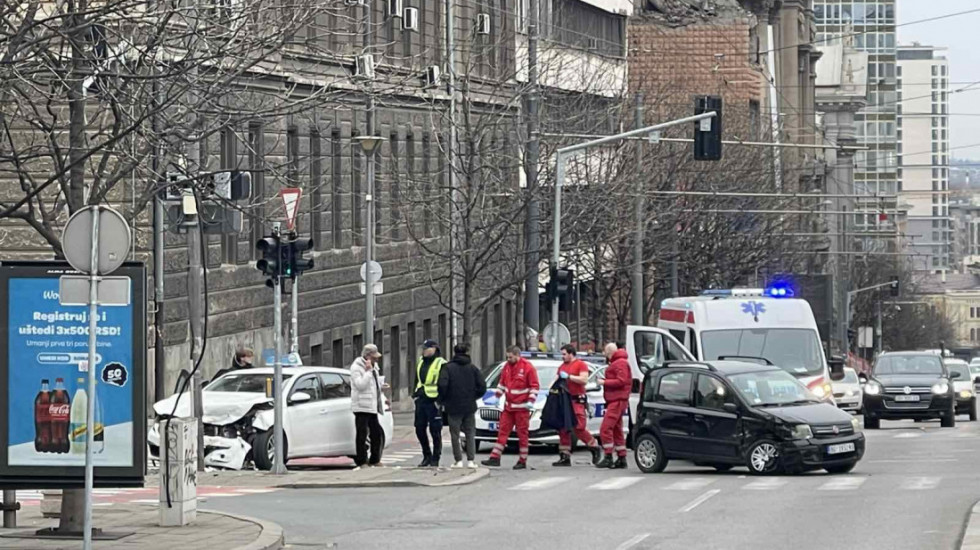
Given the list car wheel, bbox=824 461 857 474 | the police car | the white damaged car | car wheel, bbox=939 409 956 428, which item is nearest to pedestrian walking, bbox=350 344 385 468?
the white damaged car

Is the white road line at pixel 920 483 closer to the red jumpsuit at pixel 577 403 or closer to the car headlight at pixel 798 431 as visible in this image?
the car headlight at pixel 798 431

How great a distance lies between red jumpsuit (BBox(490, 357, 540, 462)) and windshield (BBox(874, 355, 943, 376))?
18094 mm

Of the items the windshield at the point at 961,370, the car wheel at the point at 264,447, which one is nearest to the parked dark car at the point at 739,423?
the car wheel at the point at 264,447

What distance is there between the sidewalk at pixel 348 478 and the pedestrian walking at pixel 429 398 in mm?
742

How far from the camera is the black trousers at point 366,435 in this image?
26.6m

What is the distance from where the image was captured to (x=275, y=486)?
23.8m

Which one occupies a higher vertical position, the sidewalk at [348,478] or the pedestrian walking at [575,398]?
the pedestrian walking at [575,398]

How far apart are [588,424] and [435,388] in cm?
514

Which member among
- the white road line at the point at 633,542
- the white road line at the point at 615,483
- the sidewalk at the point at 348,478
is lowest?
the white road line at the point at 615,483

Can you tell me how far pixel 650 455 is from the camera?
26.4 meters

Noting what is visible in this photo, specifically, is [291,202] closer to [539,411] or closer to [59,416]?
[539,411]

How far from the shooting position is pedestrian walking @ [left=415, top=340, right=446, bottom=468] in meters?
26.6

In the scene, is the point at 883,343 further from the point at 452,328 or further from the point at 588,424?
the point at 588,424

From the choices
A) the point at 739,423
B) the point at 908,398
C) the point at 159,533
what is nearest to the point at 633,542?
the point at 159,533
